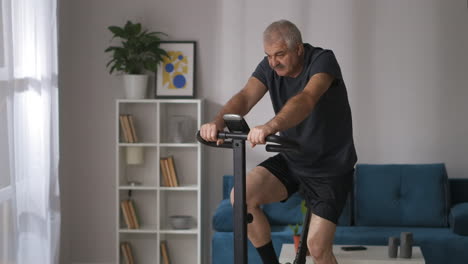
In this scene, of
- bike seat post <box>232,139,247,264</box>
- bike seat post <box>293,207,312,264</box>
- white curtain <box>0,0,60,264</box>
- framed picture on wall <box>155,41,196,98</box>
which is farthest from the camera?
framed picture on wall <box>155,41,196,98</box>

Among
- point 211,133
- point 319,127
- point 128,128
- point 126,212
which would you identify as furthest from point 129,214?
point 211,133

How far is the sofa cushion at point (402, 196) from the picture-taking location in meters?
5.17

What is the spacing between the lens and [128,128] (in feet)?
17.9

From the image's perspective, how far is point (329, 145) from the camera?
3338mm

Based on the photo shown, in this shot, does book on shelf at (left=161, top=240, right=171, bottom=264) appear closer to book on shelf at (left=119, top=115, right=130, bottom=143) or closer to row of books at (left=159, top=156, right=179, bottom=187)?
row of books at (left=159, top=156, right=179, bottom=187)

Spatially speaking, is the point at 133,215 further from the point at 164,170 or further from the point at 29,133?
the point at 29,133

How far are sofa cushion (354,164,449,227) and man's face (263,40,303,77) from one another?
217 cm

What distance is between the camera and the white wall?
548 cm

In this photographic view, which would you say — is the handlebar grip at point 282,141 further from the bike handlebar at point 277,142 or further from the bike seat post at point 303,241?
the bike seat post at point 303,241

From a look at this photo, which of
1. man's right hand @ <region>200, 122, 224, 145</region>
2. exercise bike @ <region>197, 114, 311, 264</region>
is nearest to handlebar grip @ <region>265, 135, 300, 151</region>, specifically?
exercise bike @ <region>197, 114, 311, 264</region>

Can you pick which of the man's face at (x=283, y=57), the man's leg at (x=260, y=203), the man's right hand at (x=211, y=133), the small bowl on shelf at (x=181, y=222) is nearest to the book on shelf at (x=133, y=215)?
the small bowl on shelf at (x=181, y=222)

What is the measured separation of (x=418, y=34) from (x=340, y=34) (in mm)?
562

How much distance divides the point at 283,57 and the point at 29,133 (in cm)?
200

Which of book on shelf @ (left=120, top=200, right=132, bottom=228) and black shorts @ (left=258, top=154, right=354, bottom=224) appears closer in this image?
black shorts @ (left=258, top=154, right=354, bottom=224)
